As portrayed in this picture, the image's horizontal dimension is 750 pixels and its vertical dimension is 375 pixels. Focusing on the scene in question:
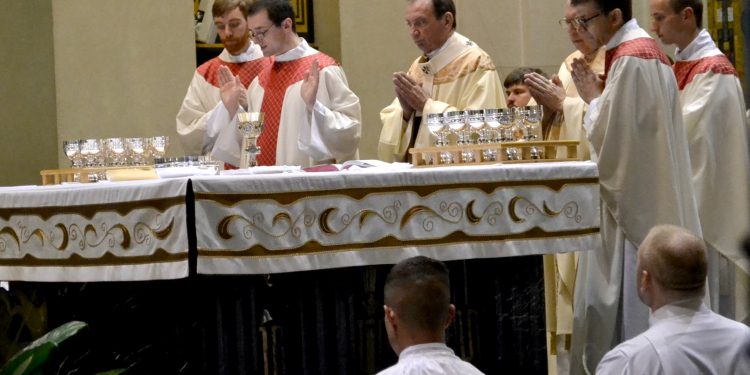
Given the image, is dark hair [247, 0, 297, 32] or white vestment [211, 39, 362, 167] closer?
white vestment [211, 39, 362, 167]

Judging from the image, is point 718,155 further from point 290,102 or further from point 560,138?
point 290,102

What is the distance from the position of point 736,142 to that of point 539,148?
1.83 m

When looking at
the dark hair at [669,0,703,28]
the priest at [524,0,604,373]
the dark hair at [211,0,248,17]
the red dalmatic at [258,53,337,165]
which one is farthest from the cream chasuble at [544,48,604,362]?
the dark hair at [211,0,248,17]

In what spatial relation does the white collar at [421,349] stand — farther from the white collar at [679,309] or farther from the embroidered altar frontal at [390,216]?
the embroidered altar frontal at [390,216]

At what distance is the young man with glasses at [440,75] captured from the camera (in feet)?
19.8

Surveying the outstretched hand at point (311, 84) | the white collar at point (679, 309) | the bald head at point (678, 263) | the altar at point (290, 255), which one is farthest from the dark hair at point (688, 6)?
the white collar at point (679, 309)

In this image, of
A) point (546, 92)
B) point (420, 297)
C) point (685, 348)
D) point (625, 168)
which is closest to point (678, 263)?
point (685, 348)

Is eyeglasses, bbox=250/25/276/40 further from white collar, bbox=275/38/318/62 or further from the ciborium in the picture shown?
the ciborium

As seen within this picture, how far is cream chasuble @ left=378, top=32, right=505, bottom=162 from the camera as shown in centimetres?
606

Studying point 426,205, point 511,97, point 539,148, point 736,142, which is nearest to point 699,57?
point 736,142

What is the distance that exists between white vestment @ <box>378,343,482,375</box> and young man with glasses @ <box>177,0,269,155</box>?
367 centimetres

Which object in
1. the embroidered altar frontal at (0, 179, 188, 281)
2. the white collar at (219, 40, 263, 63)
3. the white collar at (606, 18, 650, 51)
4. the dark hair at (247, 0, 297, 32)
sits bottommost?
the embroidered altar frontal at (0, 179, 188, 281)

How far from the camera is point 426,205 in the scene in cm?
434

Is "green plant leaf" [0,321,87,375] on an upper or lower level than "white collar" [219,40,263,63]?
lower
